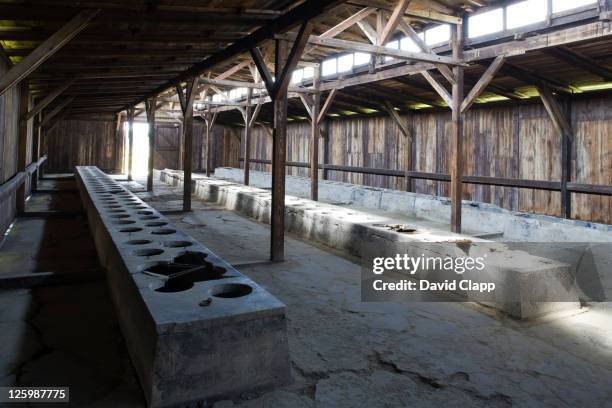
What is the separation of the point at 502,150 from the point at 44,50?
10.6 meters

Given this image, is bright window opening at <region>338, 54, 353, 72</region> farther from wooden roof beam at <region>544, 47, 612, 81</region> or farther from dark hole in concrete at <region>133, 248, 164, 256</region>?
dark hole in concrete at <region>133, 248, 164, 256</region>

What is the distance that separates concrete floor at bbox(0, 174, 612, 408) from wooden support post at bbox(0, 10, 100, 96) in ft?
7.53

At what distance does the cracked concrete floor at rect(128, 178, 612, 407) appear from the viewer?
9.76ft

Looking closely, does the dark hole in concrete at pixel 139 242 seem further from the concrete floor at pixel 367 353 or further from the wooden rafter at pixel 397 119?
the wooden rafter at pixel 397 119


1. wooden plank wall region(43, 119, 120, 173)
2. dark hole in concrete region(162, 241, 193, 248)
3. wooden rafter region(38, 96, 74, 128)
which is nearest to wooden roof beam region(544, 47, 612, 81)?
dark hole in concrete region(162, 241, 193, 248)

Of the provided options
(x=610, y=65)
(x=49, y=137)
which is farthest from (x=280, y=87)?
(x=49, y=137)

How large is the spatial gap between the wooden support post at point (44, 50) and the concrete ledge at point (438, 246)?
4.71m

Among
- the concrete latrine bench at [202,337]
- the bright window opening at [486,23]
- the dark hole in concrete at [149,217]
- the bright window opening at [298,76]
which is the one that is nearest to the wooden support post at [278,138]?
the dark hole in concrete at [149,217]

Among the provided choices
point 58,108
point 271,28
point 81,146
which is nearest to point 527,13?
point 271,28

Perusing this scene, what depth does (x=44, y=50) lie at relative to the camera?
4.72m

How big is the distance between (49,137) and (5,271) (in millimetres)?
19940

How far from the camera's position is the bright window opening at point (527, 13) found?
8183 mm

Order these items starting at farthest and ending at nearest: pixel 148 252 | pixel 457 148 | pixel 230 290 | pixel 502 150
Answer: pixel 502 150 → pixel 457 148 → pixel 148 252 → pixel 230 290

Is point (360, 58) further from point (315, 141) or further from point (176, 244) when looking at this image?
point (176, 244)
